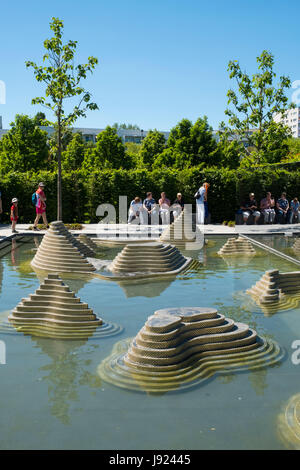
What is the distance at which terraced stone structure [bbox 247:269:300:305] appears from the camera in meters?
9.66

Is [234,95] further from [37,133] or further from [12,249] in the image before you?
[37,133]

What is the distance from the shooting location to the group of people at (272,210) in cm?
2402

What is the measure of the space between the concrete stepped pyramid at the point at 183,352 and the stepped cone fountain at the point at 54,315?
0.91m

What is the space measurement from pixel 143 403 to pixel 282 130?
2322 cm

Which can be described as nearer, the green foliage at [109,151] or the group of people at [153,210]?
the group of people at [153,210]

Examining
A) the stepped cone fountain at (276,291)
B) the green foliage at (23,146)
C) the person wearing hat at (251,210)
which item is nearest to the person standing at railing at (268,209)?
the person wearing hat at (251,210)

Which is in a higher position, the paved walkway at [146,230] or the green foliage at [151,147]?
the green foliage at [151,147]

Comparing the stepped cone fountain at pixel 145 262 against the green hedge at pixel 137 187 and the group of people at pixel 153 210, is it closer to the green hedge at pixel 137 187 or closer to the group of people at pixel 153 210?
the group of people at pixel 153 210

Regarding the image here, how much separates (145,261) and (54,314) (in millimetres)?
4761

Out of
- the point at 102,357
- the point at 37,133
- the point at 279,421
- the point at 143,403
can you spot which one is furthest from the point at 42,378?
the point at 37,133

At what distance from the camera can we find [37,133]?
1884 inches

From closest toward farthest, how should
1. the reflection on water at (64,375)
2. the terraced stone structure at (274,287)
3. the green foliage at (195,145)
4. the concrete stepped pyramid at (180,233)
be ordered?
1. the reflection on water at (64,375)
2. the terraced stone structure at (274,287)
3. the concrete stepped pyramid at (180,233)
4. the green foliage at (195,145)

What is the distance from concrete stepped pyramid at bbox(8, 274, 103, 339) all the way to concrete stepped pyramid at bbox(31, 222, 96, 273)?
13.2 feet

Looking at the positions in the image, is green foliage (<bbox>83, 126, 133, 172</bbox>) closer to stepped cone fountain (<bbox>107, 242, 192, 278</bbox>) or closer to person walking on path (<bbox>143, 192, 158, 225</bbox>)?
person walking on path (<bbox>143, 192, 158, 225</bbox>)
